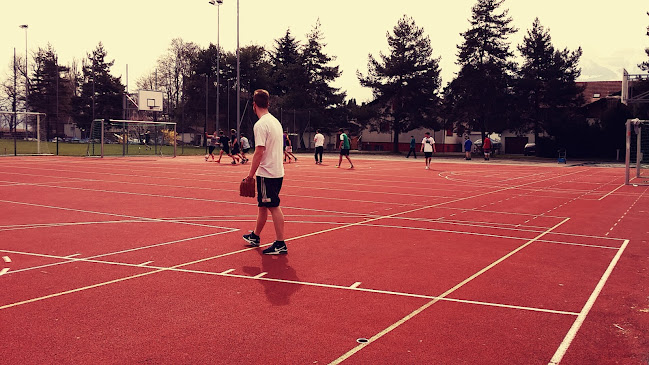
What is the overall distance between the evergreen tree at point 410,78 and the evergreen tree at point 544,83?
824cm

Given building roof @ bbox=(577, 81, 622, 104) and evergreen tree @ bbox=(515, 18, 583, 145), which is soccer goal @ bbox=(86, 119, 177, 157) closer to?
evergreen tree @ bbox=(515, 18, 583, 145)

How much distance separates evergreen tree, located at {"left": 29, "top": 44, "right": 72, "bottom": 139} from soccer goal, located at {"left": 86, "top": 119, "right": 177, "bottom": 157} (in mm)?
40938

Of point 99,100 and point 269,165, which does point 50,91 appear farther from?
point 269,165

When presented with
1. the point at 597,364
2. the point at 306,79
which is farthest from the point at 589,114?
the point at 597,364

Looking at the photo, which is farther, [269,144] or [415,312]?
[269,144]

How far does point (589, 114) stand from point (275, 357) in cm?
6020

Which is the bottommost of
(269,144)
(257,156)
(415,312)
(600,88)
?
(415,312)

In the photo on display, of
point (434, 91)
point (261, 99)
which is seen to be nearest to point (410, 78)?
point (434, 91)

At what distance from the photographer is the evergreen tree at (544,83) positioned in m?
53.8

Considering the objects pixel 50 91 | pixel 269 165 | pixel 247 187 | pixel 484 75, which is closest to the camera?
pixel 269 165

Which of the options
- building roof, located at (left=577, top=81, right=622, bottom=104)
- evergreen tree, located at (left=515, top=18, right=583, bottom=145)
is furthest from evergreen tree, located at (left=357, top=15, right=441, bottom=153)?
building roof, located at (left=577, top=81, right=622, bottom=104)

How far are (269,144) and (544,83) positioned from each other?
53.4m

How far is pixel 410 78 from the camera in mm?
56500

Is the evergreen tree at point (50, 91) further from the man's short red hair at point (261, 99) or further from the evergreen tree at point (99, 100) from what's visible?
the man's short red hair at point (261, 99)
